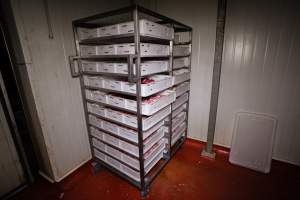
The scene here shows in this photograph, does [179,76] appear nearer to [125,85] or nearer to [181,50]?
[181,50]

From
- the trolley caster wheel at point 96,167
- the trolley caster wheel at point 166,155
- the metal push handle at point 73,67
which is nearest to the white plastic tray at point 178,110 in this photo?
the trolley caster wheel at point 166,155

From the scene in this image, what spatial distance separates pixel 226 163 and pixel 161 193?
42.1 inches

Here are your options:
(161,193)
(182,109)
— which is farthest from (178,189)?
(182,109)

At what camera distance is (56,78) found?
172 centimetres

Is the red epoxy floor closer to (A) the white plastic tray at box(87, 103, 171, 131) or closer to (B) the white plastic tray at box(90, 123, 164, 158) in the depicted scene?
(B) the white plastic tray at box(90, 123, 164, 158)

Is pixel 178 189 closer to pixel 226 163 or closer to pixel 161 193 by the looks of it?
pixel 161 193

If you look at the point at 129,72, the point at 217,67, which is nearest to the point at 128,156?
the point at 129,72

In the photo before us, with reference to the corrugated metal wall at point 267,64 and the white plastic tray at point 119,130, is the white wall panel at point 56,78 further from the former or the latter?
the corrugated metal wall at point 267,64

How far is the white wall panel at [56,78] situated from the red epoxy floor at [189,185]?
0.19m

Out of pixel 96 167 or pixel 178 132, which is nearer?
pixel 96 167

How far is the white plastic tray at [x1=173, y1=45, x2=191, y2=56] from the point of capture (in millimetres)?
1955

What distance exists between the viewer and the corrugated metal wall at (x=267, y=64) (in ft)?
5.90

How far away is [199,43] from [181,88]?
719mm

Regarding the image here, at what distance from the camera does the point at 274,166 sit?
2154mm
